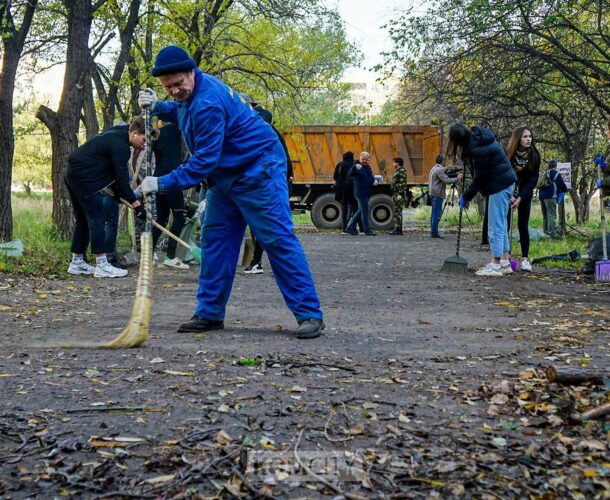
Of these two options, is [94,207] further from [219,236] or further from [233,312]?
[219,236]

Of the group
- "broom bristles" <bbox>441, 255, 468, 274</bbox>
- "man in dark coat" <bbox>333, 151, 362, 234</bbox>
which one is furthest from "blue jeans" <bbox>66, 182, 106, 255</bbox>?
"man in dark coat" <bbox>333, 151, 362, 234</bbox>

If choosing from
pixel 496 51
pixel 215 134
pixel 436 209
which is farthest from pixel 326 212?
pixel 215 134

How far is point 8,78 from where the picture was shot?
14.2 m

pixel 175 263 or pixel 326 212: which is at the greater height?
pixel 326 212

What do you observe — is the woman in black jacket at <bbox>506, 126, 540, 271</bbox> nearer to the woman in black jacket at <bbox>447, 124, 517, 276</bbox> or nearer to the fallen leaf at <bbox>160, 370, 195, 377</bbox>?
the woman in black jacket at <bbox>447, 124, 517, 276</bbox>

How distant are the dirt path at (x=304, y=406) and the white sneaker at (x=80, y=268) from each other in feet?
9.79

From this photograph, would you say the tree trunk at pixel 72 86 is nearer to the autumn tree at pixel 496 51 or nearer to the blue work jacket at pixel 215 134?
the autumn tree at pixel 496 51

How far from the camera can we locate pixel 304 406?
13.5ft

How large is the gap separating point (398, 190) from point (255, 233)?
55.7ft

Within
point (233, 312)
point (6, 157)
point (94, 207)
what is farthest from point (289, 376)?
point (6, 157)

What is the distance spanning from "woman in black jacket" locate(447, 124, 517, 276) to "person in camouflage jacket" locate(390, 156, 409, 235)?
1193 cm

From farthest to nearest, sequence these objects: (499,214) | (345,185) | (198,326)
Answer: (345,185) < (499,214) < (198,326)

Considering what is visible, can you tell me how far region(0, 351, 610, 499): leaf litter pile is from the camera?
3.13 metres

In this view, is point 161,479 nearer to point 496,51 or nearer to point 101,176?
point 101,176
